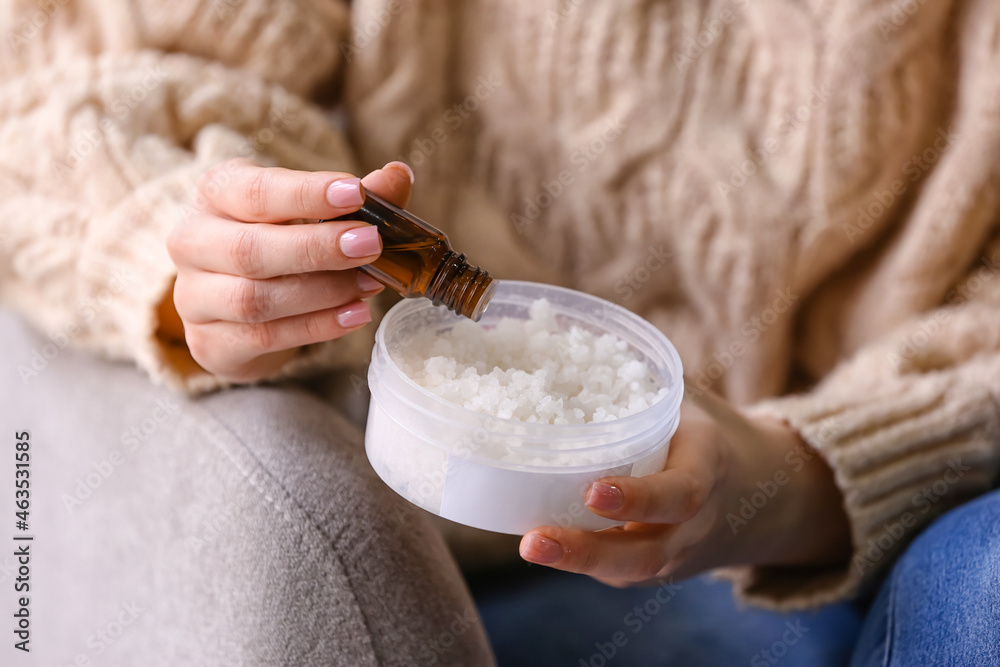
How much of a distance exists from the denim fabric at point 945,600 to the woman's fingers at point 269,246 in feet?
1.67

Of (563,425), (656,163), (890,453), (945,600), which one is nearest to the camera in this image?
Result: (563,425)

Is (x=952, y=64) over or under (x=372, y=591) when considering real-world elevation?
over

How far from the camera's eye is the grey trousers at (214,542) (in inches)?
19.3

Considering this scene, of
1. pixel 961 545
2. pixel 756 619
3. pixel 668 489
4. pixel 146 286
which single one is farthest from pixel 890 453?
pixel 146 286

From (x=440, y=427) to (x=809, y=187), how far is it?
661mm

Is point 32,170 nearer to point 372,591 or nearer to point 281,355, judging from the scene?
point 281,355

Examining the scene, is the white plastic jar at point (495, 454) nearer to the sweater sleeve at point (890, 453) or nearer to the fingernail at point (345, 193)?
the fingernail at point (345, 193)

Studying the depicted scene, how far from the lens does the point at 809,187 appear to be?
2.92 ft

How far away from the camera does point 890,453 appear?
0.71 meters

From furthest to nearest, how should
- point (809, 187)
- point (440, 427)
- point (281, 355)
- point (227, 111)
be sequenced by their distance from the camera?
point (809, 187), point (227, 111), point (281, 355), point (440, 427)

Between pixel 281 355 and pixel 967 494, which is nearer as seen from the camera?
pixel 281 355

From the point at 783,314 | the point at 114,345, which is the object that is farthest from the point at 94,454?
the point at 783,314

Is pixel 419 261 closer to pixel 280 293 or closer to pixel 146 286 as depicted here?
pixel 280 293

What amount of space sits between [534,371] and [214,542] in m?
0.26
